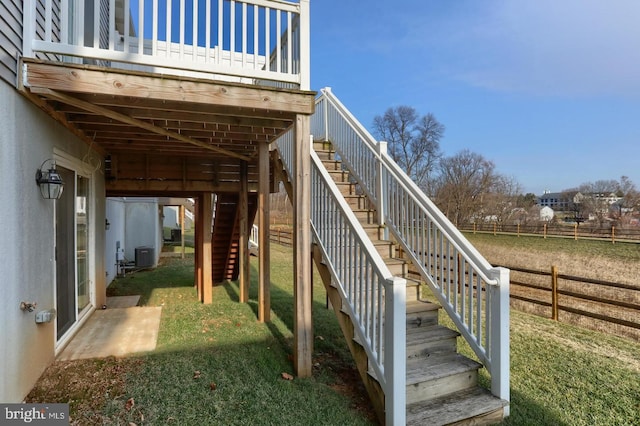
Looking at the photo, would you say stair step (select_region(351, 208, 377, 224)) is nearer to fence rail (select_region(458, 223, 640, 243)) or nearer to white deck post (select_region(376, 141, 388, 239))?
white deck post (select_region(376, 141, 388, 239))

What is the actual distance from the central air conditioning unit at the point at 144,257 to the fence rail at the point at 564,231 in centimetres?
Answer: 1801

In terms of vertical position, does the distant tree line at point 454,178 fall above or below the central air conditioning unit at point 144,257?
above

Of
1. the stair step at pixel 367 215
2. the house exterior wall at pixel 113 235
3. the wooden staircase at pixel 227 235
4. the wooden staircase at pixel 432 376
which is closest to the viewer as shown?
the wooden staircase at pixel 432 376

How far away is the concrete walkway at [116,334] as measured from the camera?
3.74 meters

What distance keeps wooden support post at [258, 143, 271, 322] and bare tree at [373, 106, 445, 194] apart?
2065cm

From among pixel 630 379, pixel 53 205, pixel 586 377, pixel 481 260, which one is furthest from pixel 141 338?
Answer: pixel 630 379

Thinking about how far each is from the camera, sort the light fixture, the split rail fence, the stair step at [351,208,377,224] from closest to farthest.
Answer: the light fixture < the stair step at [351,208,377,224] < the split rail fence

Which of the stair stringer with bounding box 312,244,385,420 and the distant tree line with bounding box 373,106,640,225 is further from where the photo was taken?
the distant tree line with bounding box 373,106,640,225

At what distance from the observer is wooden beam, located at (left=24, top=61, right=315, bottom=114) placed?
260 cm

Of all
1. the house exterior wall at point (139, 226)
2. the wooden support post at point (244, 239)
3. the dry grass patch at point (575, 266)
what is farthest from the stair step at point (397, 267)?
the house exterior wall at point (139, 226)

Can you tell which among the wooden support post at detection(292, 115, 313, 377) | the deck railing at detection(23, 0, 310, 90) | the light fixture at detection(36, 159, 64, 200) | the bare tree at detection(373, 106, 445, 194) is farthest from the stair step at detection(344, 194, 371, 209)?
the bare tree at detection(373, 106, 445, 194)

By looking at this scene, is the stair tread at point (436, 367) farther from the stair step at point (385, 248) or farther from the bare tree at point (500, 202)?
the bare tree at point (500, 202)

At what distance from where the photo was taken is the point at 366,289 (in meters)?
2.90

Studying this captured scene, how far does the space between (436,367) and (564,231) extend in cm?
1960
